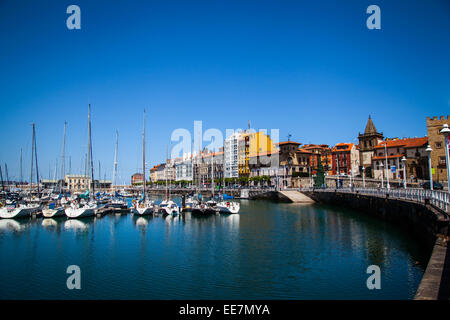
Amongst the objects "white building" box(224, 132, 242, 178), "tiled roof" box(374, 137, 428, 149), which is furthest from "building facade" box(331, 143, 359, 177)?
"white building" box(224, 132, 242, 178)

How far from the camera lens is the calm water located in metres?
18.9

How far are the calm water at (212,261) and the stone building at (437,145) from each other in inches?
1819

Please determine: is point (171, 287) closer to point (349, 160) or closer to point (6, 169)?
point (6, 169)

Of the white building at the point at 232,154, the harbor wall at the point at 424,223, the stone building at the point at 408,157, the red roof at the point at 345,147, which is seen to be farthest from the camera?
the white building at the point at 232,154

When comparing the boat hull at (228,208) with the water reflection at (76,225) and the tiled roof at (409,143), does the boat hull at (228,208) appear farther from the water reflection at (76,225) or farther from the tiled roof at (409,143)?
the tiled roof at (409,143)

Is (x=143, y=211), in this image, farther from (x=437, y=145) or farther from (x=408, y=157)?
(x=408, y=157)

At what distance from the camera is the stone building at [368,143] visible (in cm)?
10750

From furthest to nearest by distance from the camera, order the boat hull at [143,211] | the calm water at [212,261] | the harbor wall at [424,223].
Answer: the boat hull at [143,211], the calm water at [212,261], the harbor wall at [424,223]

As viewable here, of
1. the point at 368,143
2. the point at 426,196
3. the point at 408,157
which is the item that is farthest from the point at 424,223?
the point at 368,143

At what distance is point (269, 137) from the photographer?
143 meters

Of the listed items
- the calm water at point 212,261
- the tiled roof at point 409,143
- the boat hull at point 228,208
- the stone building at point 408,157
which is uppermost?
the tiled roof at point 409,143

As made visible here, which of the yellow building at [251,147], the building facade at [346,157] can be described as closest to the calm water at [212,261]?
the building facade at [346,157]

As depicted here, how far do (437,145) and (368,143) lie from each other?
3228 cm
